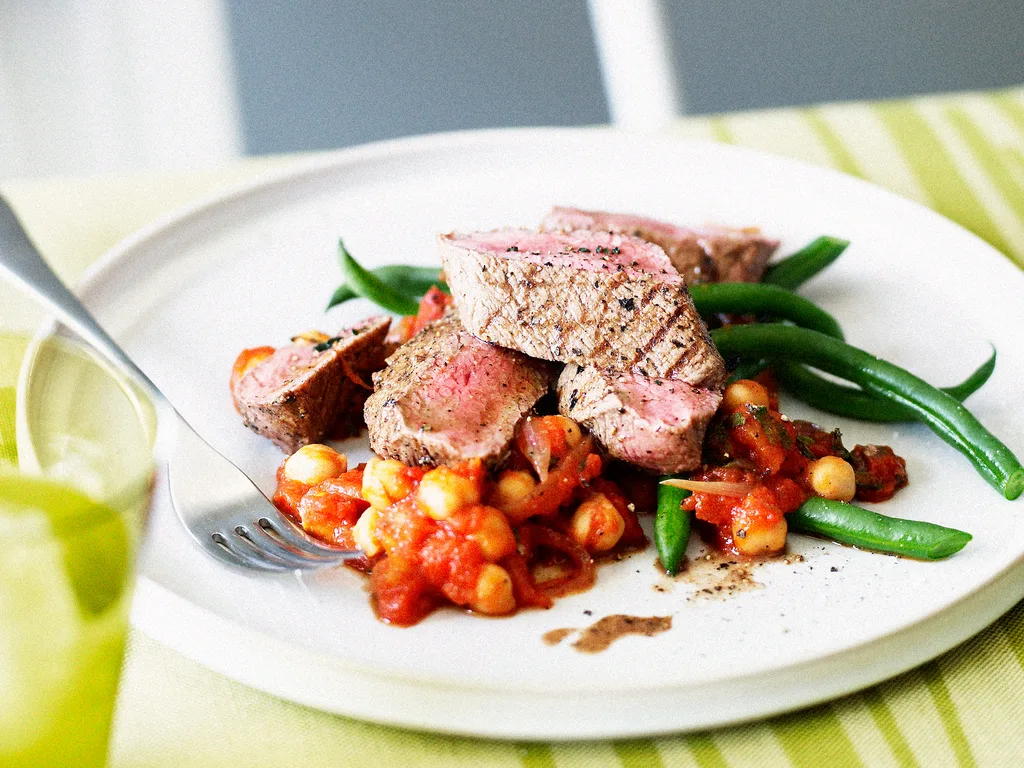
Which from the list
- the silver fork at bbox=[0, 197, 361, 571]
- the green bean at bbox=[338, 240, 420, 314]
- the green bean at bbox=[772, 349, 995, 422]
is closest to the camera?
the silver fork at bbox=[0, 197, 361, 571]

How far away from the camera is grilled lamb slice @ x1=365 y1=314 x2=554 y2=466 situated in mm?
3590

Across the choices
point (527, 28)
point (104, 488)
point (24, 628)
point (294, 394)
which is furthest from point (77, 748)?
point (527, 28)

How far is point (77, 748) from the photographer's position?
249 centimetres

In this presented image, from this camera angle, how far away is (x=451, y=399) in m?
3.74

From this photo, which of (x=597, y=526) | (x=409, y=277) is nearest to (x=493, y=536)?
(x=597, y=526)

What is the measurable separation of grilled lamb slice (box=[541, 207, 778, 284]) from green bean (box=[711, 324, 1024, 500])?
62cm

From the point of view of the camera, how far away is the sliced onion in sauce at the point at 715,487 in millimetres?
3529

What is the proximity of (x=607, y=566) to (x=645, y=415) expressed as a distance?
0.53m

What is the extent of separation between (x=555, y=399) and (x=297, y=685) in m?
1.54

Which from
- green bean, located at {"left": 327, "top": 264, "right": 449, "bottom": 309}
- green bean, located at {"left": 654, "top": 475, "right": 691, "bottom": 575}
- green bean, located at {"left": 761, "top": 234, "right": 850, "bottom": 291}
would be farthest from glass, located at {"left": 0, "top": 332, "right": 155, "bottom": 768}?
green bean, located at {"left": 761, "top": 234, "right": 850, "bottom": 291}

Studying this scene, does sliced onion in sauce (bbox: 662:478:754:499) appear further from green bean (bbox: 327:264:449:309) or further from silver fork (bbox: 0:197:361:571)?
green bean (bbox: 327:264:449:309)

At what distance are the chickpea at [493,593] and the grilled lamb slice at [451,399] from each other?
0.47m

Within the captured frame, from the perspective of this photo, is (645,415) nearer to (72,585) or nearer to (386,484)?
(386,484)

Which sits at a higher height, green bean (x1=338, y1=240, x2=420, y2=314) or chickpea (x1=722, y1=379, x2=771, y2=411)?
green bean (x1=338, y1=240, x2=420, y2=314)
